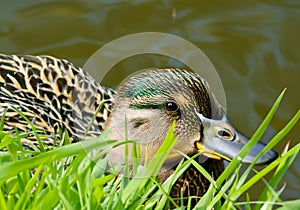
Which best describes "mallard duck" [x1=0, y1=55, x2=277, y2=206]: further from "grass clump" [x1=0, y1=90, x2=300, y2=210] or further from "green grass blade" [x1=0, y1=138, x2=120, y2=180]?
"green grass blade" [x1=0, y1=138, x2=120, y2=180]

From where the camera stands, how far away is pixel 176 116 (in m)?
4.18

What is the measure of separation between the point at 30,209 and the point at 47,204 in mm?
90

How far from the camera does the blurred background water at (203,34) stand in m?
5.78

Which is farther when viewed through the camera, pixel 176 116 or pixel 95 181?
pixel 176 116

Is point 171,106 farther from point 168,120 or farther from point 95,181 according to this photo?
point 95,181

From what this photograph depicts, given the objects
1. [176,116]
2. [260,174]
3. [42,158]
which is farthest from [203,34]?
[42,158]

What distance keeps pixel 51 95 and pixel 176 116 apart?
3.08 ft

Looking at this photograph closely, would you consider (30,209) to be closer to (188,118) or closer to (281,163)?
(281,163)

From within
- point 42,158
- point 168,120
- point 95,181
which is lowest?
point 168,120

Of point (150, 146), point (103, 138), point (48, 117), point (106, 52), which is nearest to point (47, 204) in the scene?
point (103, 138)

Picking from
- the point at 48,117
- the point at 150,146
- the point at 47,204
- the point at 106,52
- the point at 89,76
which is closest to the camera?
the point at 47,204

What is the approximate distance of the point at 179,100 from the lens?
4.16 m

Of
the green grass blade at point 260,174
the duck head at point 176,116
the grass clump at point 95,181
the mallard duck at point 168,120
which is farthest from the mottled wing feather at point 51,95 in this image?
the green grass blade at point 260,174

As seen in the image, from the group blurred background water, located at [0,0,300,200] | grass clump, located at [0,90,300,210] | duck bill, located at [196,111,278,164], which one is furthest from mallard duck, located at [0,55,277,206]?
blurred background water, located at [0,0,300,200]
